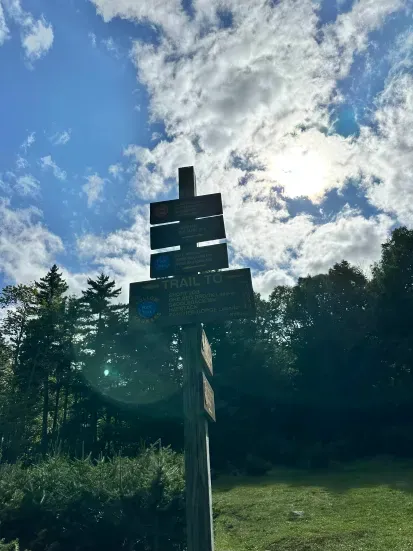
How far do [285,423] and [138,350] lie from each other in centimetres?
1388

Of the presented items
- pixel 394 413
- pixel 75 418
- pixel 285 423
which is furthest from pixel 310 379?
pixel 75 418

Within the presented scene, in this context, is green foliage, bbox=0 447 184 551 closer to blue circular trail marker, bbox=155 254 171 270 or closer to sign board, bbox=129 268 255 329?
sign board, bbox=129 268 255 329

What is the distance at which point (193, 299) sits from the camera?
6262mm

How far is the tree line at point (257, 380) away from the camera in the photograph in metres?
30.9

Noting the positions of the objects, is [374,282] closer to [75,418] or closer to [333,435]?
[333,435]

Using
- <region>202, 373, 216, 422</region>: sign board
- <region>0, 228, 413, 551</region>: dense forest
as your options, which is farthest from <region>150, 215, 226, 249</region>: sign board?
<region>0, 228, 413, 551</region>: dense forest

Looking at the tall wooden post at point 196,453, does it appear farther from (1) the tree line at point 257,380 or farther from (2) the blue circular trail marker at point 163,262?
(1) the tree line at point 257,380

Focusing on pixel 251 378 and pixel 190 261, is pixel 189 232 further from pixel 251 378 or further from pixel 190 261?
pixel 251 378

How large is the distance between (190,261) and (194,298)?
0.64 metres

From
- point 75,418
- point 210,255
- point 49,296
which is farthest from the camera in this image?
point 49,296

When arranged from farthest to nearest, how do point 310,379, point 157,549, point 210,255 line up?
point 310,379, point 157,549, point 210,255

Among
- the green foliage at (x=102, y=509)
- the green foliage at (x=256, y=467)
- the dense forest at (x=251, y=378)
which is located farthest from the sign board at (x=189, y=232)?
the green foliage at (x=256, y=467)

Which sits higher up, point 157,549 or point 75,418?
point 75,418

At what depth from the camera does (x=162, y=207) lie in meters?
7.05
